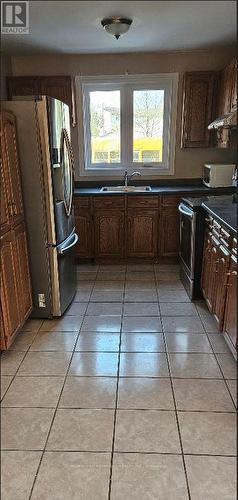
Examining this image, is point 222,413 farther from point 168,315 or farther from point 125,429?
point 168,315

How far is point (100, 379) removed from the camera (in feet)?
5.91

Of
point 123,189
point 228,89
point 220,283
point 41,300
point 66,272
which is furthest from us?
point 123,189

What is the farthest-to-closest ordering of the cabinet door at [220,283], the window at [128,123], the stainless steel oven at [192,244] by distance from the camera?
the window at [128,123] < the stainless steel oven at [192,244] < the cabinet door at [220,283]

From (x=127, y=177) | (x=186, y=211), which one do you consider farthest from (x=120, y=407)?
(x=127, y=177)

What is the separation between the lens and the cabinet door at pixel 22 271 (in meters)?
2.06

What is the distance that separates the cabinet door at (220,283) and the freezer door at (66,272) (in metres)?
1.06

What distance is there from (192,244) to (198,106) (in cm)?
159

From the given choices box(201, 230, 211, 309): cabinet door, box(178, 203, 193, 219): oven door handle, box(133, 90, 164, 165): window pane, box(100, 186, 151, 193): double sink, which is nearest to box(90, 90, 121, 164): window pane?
box(133, 90, 164, 165): window pane

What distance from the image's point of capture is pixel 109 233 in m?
3.47

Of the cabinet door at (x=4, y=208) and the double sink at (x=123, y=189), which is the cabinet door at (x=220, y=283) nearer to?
the cabinet door at (x=4, y=208)

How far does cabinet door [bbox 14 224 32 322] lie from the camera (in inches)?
81.3

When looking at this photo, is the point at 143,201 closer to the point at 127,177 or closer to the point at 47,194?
the point at 127,177

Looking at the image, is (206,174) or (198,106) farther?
(206,174)

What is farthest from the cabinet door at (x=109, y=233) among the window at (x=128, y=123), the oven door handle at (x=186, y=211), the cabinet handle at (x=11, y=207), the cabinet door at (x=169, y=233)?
the cabinet handle at (x=11, y=207)
